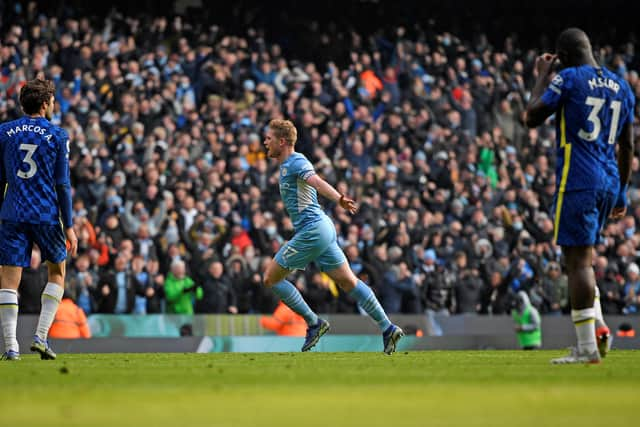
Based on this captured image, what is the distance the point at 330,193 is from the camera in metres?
10.3

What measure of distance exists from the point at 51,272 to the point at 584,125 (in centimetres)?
474

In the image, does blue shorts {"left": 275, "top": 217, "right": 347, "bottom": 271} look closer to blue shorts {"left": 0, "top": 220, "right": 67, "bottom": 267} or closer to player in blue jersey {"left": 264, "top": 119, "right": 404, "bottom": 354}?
player in blue jersey {"left": 264, "top": 119, "right": 404, "bottom": 354}

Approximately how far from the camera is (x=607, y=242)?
22484 millimetres

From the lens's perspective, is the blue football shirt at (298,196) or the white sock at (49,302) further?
the blue football shirt at (298,196)

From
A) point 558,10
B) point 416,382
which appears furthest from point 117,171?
point 558,10

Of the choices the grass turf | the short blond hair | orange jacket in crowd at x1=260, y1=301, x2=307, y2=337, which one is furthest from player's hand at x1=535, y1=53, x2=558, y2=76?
orange jacket in crowd at x1=260, y1=301, x2=307, y2=337

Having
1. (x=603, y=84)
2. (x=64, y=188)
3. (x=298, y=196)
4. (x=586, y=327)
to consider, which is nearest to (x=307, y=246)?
(x=298, y=196)

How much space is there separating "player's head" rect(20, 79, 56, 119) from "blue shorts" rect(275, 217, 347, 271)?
2.76 meters

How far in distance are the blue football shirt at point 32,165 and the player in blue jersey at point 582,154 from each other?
413 cm

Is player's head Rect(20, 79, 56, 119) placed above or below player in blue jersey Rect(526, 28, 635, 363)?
above

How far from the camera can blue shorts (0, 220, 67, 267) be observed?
30.9 ft

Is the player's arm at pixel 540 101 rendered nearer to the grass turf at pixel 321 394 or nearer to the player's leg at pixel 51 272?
the grass turf at pixel 321 394

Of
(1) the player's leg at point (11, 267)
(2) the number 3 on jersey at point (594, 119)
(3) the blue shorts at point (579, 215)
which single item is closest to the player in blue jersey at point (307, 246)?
(1) the player's leg at point (11, 267)

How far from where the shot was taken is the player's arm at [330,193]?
9.93 meters
